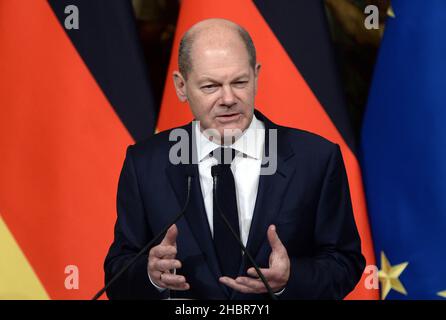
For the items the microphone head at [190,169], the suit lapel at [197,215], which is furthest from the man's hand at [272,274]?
the microphone head at [190,169]

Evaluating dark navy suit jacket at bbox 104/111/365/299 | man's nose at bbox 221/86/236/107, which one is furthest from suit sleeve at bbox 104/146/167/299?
man's nose at bbox 221/86/236/107

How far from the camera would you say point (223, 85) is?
1.50m

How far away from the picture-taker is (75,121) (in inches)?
83.3

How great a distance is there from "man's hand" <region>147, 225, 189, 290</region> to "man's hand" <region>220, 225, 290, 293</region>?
9 cm

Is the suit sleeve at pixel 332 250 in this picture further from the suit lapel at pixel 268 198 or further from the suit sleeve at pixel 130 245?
the suit sleeve at pixel 130 245

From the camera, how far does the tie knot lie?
1583mm

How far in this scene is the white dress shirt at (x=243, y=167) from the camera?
1.56 m

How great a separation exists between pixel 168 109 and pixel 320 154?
0.69 metres

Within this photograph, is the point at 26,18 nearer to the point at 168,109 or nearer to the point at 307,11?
the point at 168,109

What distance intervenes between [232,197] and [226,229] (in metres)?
0.08

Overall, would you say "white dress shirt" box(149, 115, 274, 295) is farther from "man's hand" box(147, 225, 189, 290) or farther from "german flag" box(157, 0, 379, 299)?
"german flag" box(157, 0, 379, 299)

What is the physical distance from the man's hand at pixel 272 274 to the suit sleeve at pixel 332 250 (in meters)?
0.11
